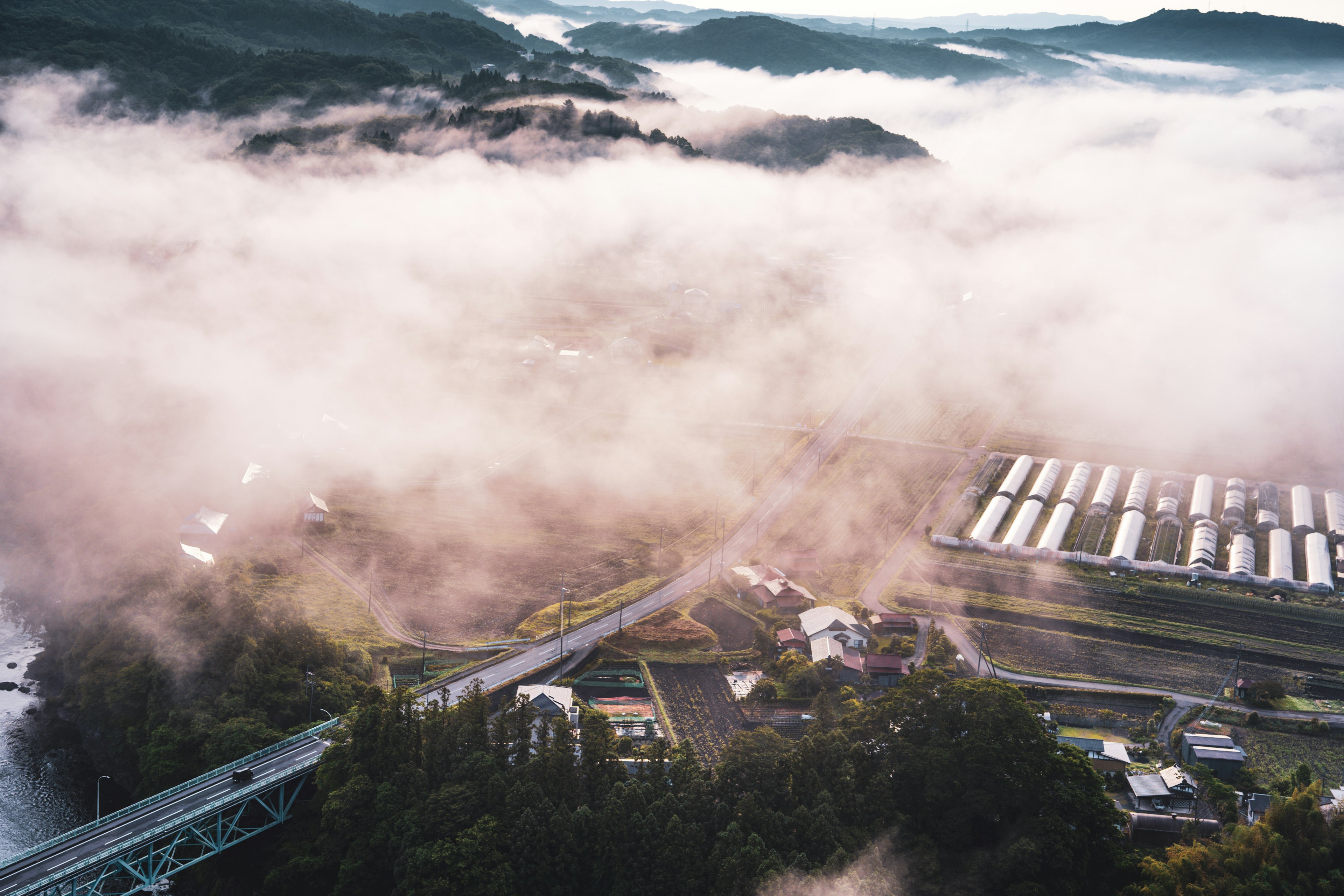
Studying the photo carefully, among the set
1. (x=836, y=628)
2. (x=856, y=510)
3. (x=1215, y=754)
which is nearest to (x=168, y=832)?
(x=836, y=628)

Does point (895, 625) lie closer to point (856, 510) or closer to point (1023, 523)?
point (856, 510)

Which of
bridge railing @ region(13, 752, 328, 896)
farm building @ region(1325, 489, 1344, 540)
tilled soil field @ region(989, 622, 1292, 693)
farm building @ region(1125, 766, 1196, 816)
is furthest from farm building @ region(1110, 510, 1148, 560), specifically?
bridge railing @ region(13, 752, 328, 896)

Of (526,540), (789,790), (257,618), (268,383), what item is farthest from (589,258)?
(789,790)

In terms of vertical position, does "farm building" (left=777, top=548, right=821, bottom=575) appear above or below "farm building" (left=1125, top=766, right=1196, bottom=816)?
below

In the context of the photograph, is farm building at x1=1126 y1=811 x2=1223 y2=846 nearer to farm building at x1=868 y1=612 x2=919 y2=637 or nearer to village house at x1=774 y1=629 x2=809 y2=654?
farm building at x1=868 y1=612 x2=919 y2=637

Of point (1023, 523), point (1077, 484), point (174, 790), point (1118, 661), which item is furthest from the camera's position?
point (1077, 484)

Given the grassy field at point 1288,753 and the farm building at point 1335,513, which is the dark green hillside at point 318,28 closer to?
the farm building at point 1335,513
